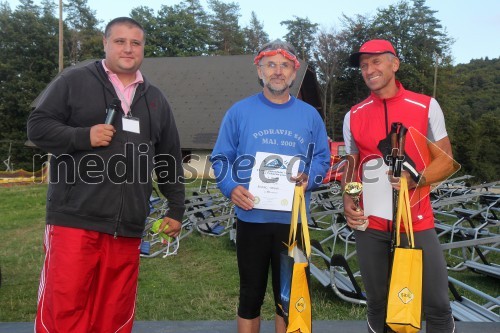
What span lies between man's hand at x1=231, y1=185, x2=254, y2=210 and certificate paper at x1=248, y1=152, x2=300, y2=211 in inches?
2.1

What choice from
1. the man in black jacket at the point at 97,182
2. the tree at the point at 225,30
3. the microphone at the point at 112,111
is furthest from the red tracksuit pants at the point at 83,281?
the tree at the point at 225,30

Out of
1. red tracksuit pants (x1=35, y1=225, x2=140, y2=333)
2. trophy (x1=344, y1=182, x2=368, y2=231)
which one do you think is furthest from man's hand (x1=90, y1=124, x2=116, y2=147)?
trophy (x1=344, y1=182, x2=368, y2=231)

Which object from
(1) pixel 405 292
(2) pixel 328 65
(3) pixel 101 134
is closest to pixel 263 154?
(3) pixel 101 134

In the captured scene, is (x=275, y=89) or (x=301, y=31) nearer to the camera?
(x=275, y=89)

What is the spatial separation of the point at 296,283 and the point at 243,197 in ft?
1.81

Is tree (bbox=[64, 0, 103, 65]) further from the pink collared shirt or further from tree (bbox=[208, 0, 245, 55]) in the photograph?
the pink collared shirt

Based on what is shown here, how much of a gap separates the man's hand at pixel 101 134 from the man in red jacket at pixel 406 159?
124 cm

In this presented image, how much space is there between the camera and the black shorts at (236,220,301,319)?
267 centimetres

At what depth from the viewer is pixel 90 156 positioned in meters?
2.47

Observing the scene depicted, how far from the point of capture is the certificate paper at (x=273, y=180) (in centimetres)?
266

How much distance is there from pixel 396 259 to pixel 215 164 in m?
1.09

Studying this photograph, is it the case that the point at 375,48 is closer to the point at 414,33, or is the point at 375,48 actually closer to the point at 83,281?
the point at 83,281

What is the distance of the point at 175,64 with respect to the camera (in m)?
30.7

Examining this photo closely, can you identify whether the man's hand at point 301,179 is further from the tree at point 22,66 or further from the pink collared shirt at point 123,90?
the tree at point 22,66
